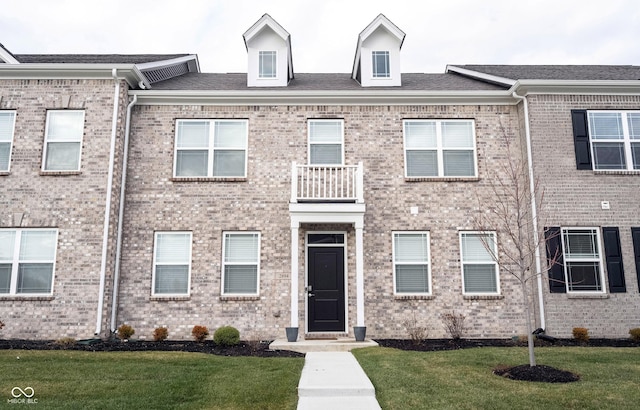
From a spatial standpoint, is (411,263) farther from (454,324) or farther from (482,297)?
(482,297)

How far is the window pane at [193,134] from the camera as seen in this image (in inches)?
492

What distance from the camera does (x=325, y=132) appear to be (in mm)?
12664

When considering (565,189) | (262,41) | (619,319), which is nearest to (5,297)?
(262,41)

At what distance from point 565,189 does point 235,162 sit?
8341mm

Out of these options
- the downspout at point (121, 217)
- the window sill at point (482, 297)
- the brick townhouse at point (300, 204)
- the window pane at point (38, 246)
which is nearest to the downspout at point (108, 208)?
the brick townhouse at point (300, 204)

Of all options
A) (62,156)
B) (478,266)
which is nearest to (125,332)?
(62,156)

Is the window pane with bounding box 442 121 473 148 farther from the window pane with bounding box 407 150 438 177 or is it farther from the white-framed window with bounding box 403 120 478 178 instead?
the window pane with bounding box 407 150 438 177

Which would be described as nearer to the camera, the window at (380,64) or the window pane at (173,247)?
the window pane at (173,247)

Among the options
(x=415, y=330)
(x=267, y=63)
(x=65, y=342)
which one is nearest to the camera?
(x=65, y=342)

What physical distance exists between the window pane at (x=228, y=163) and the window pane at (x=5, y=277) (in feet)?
17.4

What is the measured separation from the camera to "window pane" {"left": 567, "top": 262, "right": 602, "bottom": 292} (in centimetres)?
1141

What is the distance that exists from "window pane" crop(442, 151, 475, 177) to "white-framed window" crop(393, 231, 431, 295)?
1.80 metres

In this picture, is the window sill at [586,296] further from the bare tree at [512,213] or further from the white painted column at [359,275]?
the white painted column at [359,275]

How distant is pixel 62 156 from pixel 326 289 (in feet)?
24.1
